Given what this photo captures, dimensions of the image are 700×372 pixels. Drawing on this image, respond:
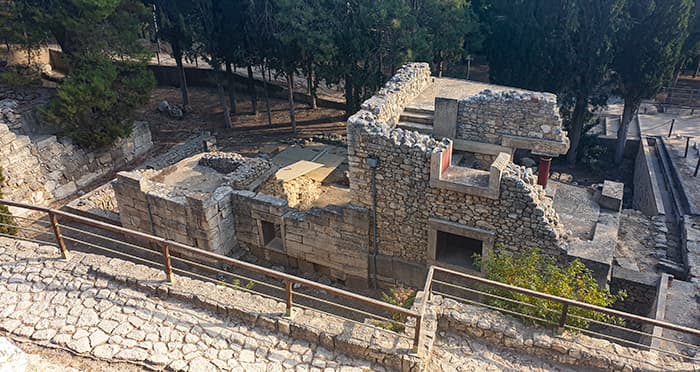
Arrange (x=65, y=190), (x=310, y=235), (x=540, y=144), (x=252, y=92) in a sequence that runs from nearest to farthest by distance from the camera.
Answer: (x=540, y=144), (x=310, y=235), (x=65, y=190), (x=252, y=92)

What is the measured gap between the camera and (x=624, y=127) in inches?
783

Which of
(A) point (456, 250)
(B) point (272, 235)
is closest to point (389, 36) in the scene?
(B) point (272, 235)

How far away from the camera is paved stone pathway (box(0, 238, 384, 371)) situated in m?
6.00

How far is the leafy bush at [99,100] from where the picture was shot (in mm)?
16766

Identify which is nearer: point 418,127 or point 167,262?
point 167,262

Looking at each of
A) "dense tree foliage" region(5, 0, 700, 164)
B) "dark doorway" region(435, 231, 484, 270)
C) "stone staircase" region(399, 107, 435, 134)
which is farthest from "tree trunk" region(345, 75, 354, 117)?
"dark doorway" region(435, 231, 484, 270)

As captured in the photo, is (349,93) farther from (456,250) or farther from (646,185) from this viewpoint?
(646,185)

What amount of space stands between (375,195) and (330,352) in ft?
19.7

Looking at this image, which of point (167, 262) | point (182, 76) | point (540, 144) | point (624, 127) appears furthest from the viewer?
point (182, 76)

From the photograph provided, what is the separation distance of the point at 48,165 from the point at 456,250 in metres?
14.0

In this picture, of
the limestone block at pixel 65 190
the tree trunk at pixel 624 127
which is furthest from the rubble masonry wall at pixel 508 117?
the limestone block at pixel 65 190

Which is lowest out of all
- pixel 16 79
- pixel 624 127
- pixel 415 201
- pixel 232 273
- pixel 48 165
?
pixel 232 273

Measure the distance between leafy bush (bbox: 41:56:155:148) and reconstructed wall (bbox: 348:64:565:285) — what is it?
34.3ft

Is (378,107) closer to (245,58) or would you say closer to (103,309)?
(103,309)
